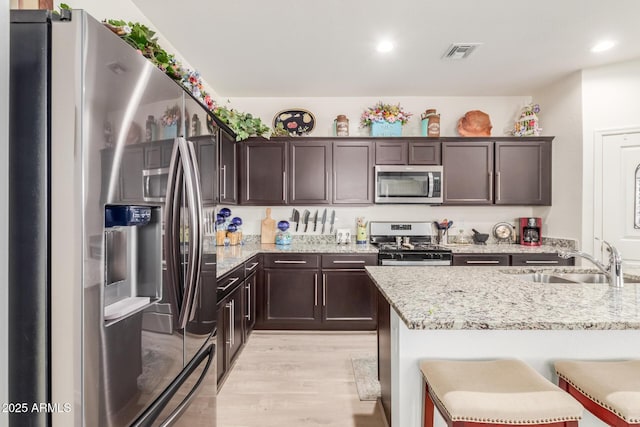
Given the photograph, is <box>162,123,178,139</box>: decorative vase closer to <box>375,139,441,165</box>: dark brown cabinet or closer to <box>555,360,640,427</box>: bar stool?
<box>555,360,640,427</box>: bar stool

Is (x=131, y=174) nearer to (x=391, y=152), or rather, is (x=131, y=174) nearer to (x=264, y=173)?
(x=264, y=173)

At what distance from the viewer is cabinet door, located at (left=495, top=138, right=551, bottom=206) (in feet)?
12.8

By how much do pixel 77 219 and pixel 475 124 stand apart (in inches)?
166

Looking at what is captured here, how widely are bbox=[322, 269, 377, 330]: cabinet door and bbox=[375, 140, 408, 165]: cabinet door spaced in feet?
4.20

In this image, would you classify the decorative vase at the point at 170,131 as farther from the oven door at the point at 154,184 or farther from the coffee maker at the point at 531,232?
the coffee maker at the point at 531,232

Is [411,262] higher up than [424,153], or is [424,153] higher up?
[424,153]

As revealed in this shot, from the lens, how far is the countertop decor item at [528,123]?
12.7ft

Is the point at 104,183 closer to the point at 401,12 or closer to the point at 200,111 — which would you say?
the point at 200,111

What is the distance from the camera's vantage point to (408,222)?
164 inches

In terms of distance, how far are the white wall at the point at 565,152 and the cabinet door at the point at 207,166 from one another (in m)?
3.63

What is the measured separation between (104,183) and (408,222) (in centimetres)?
366

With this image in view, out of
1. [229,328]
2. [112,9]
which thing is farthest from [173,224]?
[112,9]

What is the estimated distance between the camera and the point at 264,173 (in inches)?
155
